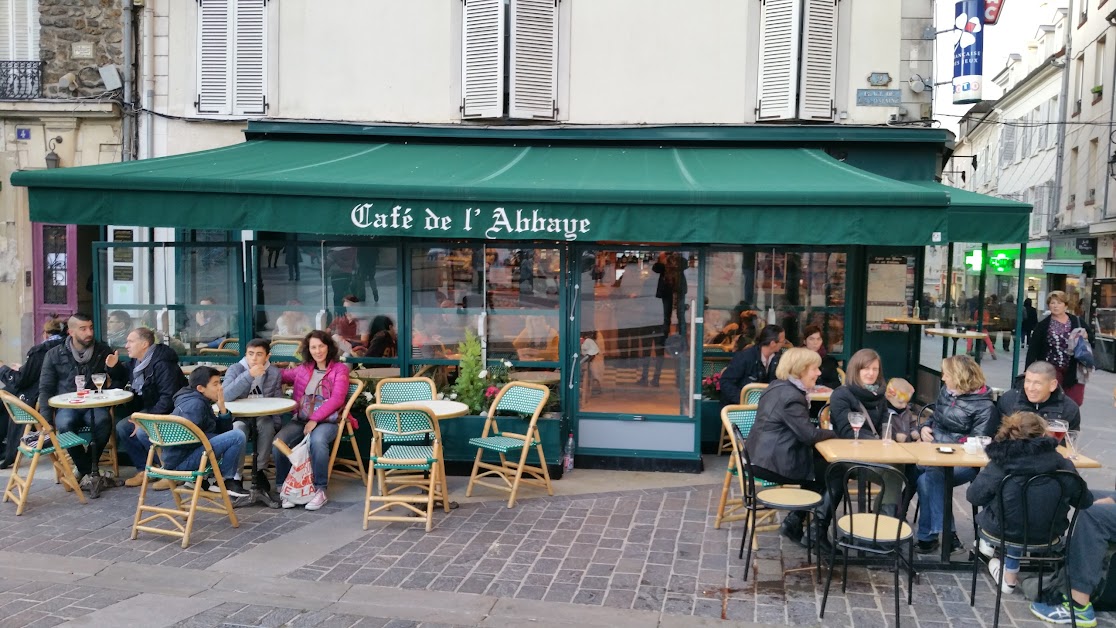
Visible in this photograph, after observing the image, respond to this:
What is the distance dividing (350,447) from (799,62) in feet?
19.4

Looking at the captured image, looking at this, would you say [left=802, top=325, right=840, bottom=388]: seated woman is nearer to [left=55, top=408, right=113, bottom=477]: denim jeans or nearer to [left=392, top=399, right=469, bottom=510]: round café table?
[left=392, top=399, right=469, bottom=510]: round café table

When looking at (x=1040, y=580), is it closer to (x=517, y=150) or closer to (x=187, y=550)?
(x=187, y=550)

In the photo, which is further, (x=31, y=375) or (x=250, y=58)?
(x=250, y=58)

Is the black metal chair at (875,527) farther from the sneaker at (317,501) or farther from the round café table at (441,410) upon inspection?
the sneaker at (317,501)

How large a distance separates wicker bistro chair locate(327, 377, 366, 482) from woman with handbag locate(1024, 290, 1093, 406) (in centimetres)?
709

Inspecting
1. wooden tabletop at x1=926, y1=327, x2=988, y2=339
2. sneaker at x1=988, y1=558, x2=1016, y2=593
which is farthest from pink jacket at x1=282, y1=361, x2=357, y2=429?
wooden tabletop at x1=926, y1=327, x2=988, y2=339

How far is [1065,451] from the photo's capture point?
204 inches

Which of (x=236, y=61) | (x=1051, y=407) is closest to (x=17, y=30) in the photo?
(x=236, y=61)

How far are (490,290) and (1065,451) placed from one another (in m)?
4.89

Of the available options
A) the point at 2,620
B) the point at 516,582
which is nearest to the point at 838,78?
the point at 516,582

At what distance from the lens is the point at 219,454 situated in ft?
21.1

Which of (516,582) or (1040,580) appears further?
(516,582)

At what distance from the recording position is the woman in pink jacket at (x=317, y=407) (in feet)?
22.2

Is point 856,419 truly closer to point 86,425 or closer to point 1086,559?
point 1086,559
